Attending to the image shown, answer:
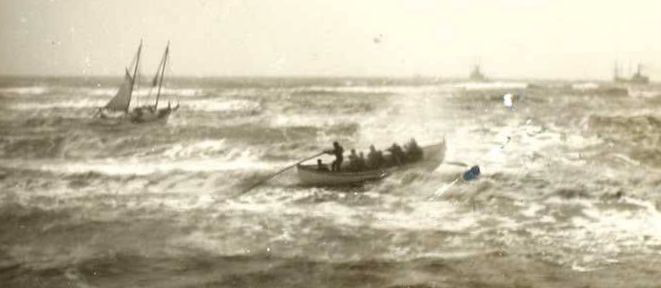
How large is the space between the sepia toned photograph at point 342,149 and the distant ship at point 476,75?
0.03 ft

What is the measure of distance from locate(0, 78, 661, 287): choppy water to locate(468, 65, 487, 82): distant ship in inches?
1.0

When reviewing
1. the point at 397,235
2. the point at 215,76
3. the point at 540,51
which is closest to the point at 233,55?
the point at 215,76

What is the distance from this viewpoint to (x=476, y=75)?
2.07 meters

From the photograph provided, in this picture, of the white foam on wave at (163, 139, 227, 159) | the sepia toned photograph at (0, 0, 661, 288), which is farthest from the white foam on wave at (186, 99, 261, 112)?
the white foam on wave at (163, 139, 227, 159)

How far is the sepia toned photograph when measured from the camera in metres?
2.04

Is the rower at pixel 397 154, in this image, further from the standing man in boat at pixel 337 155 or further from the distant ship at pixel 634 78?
the distant ship at pixel 634 78

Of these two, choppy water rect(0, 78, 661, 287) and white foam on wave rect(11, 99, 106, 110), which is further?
white foam on wave rect(11, 99, 106, 110)

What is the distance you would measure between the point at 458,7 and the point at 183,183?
1.12 meters

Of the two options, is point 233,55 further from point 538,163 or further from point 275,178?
point 538,163

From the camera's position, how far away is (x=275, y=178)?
6.88 feet

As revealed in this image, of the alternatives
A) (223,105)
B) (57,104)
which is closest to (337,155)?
(223,105)

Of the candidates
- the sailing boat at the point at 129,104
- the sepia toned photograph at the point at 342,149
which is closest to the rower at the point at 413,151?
the sepia toned photograph at the point at 342,149

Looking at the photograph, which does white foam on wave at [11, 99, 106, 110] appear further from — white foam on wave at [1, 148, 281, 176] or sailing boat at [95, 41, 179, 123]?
white foam on wave at [1, 148, 281, 176]

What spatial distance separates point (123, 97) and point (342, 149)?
78 centimetres
